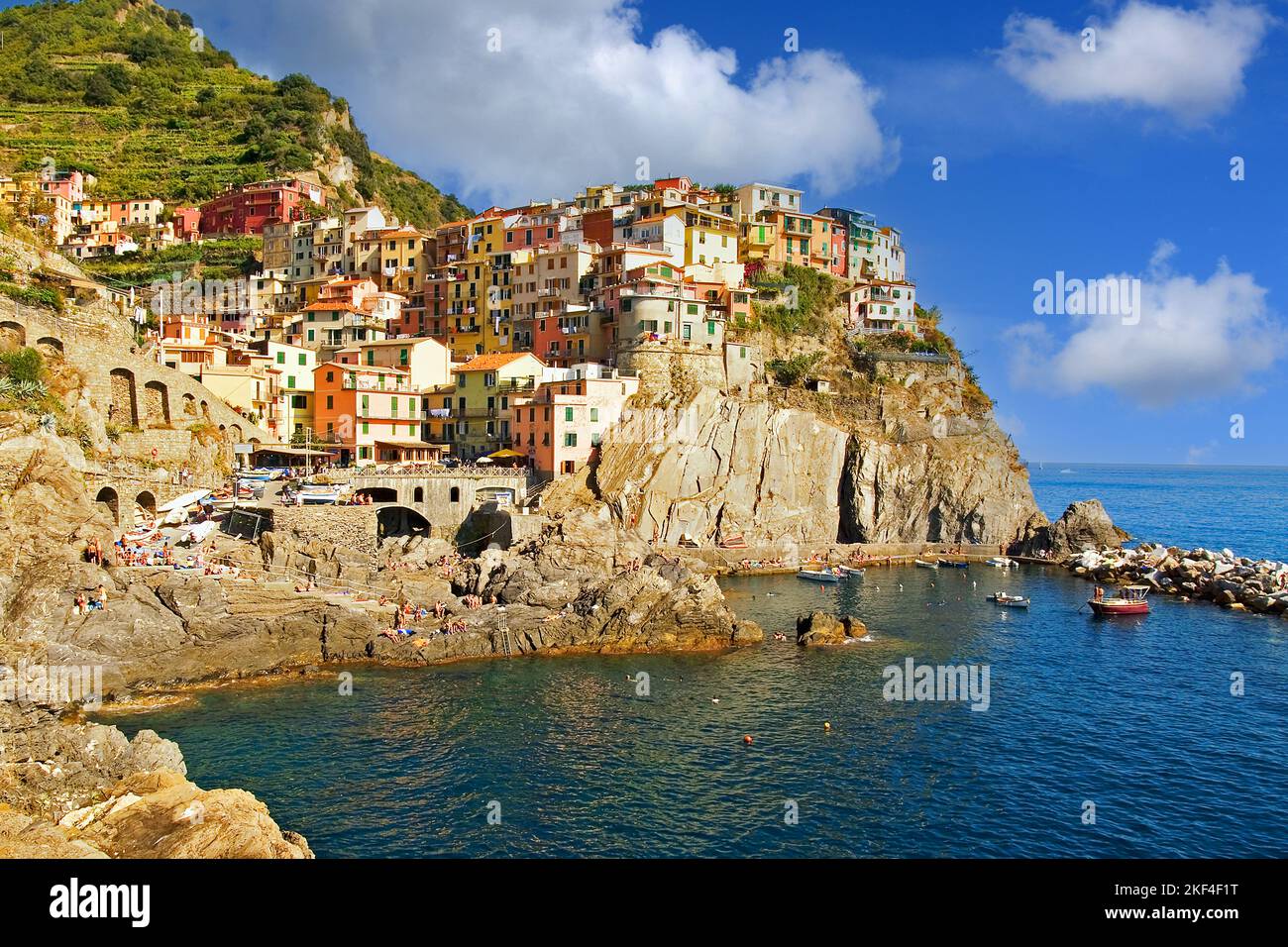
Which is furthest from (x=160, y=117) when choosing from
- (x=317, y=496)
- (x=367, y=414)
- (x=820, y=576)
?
(x=820, y=576)

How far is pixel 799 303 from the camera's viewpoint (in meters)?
86.7

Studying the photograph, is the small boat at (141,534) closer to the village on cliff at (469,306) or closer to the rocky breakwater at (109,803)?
the village on cliff at (469,306)

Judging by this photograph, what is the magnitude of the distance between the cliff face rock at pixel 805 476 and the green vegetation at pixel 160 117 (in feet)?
248

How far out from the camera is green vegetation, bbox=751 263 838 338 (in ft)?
274

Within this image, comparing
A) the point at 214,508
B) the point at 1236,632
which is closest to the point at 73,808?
the point at 214,508

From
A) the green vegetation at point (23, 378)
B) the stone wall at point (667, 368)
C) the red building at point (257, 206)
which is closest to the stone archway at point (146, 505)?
the green vegetation at point (23, 378)

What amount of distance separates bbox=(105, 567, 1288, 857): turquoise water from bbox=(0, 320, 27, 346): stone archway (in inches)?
1053

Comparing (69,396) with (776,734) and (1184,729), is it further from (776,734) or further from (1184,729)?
(1184,729)

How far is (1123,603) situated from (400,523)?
44987mm

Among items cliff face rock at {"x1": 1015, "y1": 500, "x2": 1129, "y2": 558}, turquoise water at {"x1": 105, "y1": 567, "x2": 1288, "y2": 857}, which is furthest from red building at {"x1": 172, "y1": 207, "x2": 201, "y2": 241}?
cliff face rock at {"x1": 1015, "y1": 500, "x2": 1129, "y2": 558}

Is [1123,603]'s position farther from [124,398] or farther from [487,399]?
[124,398]

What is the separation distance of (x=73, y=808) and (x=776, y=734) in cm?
2152

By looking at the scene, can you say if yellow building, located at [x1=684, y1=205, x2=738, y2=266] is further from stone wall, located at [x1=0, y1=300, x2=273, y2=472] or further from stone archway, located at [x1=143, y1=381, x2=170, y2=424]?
stone archway, located at [x1=143, y1=381, x2=170, y2=424]

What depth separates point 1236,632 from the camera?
5238cm
